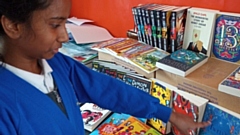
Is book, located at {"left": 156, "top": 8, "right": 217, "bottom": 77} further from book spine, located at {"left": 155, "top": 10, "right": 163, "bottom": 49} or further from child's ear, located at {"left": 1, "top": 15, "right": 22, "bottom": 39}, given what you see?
child's ear, located at {"left": 1, "top": 15, "right": 22, "bottom": 39}

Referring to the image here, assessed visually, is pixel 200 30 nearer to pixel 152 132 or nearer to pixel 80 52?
pixel 152 132

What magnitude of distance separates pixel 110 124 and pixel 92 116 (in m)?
0.08

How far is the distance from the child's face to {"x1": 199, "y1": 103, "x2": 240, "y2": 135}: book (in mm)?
481

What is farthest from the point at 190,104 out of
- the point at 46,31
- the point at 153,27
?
the point at 46,31

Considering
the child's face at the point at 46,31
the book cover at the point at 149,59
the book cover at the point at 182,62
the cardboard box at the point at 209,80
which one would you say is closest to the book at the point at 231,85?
the cardboard box at the point at 209,80

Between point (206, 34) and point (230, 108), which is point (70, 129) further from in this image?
point (206, 34)

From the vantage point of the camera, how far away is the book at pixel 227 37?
878 millimetres

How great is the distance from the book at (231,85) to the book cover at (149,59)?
237mm

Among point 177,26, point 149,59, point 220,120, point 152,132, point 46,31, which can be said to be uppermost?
point 46,31

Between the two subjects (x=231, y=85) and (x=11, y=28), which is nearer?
(x=11, y=28)

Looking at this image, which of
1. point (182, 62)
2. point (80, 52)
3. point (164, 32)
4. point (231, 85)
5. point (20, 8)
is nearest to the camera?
point (20, 8)

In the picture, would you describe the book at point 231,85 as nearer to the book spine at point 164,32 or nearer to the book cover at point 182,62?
the book cover at point 182,62

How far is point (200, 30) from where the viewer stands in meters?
0.96

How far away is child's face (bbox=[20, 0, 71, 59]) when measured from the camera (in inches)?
20.8
